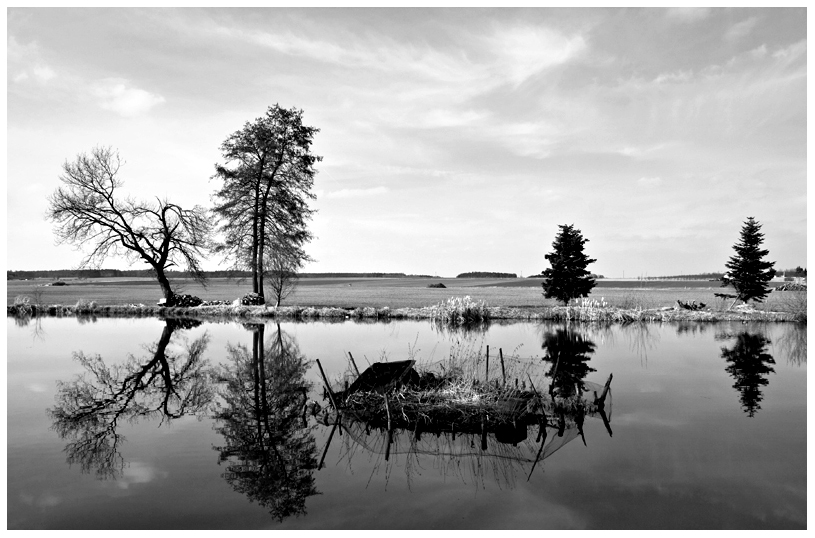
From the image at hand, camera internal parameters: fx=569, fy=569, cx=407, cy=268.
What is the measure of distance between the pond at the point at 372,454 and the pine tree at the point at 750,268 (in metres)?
21.4

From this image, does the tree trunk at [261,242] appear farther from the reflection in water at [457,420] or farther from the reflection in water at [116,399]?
the reflection in water at [457,420]

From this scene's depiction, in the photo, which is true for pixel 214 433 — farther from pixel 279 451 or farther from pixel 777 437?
pixel 777 437

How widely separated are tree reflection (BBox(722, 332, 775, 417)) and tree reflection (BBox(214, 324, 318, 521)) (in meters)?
9.71

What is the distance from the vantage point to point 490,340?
79.5 feet

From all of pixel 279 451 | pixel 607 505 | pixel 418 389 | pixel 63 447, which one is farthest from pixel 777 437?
pixel 63 447

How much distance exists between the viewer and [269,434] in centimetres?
1060

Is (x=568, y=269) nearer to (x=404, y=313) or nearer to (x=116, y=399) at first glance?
(x=404, y=313)

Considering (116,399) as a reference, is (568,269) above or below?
above

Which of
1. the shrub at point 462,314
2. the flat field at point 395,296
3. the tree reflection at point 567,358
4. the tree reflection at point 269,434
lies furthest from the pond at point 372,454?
the flat field at point 395,296

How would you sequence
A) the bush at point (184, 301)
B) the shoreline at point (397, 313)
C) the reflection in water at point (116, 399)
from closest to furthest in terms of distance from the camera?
1. the reflection in water at point (116, 399)
2. the shoreline at point (397, 313)
3. the bush at point (184, 301)

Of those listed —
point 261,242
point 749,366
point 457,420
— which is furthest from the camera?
point 261,242

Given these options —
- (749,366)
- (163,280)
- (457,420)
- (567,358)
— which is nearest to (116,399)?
(457,420)

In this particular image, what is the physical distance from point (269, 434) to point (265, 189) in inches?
1188

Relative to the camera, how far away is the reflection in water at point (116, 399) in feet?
32.6
